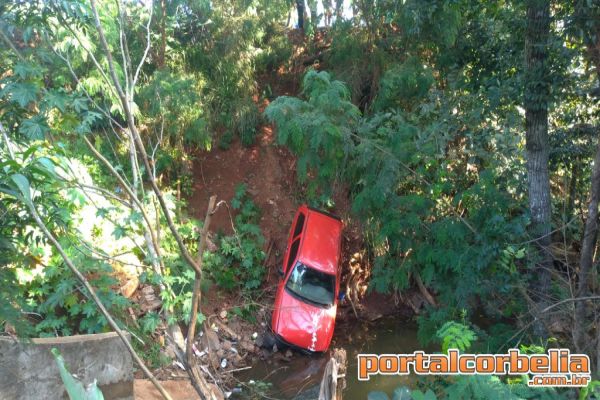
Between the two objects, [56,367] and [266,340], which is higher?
[56,367]

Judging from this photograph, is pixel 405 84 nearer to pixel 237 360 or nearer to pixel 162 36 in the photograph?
pixel 162 36

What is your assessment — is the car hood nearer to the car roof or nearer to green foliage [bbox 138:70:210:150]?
the car roof

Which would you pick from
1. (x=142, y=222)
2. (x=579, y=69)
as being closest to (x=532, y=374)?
(x=579, y=69)

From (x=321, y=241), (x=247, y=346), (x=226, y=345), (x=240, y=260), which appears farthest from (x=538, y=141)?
(x=240, y=260)

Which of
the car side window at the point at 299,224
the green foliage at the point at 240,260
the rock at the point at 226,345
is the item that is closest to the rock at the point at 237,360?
the rock at the point at 226,345

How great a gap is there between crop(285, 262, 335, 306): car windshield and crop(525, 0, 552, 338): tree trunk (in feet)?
12.1

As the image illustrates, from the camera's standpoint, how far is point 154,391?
5.41 meters

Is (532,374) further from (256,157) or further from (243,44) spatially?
(256,157)

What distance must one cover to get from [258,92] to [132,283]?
630 cm

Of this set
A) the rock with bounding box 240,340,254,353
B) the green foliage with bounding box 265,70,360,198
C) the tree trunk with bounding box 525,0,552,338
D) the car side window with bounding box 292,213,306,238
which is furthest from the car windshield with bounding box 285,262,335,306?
the tree trunk with bounding box 525,0,552,338

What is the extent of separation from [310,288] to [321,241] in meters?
0.91

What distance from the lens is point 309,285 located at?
8.65 meters

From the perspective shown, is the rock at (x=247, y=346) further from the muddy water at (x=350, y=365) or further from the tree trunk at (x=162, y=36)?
the tree trunk at (x=162, y=36)

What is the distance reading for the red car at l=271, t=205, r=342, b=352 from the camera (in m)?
8.32
